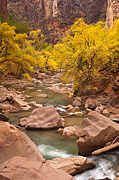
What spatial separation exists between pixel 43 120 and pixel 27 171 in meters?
6.28

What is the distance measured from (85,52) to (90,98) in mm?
4687

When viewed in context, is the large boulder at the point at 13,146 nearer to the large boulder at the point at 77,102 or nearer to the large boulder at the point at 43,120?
the large boulder at the point at 43,120

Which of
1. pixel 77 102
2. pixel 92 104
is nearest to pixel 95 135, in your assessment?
pixel 92 104

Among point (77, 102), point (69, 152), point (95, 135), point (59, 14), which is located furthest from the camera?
point (59, 14)

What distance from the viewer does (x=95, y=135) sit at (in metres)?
6.45

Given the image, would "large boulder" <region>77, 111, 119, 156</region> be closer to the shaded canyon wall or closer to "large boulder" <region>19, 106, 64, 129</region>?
"large boulder" <region>19, 106, 64, 129</region>

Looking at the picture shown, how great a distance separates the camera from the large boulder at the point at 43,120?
31.0ft

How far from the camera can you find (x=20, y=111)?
13.0m

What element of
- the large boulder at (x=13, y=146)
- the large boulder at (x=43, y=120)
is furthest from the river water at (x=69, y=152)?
the large boulder at (x=13, y=146)

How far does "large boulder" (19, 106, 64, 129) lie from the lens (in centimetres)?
945

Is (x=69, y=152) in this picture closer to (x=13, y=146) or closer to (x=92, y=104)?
(x=13, y=146)

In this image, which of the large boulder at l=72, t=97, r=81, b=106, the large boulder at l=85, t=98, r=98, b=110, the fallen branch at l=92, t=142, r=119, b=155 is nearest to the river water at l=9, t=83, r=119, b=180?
the fallen branch at l=92, t=142, r=119, b=155

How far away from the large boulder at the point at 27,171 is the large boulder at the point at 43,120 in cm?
564

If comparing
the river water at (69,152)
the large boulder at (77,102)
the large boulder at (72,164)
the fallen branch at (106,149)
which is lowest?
the large boulder at (77,102)
